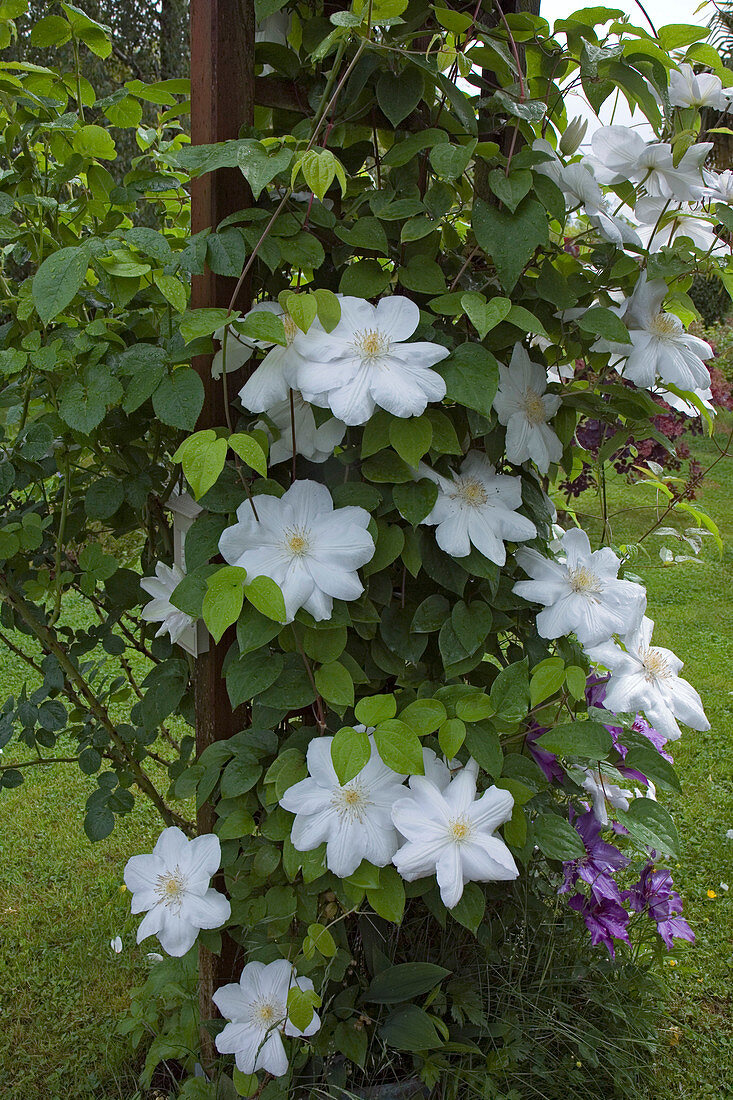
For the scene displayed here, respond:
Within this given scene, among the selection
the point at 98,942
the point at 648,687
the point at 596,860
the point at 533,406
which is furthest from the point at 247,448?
the point at 98,942

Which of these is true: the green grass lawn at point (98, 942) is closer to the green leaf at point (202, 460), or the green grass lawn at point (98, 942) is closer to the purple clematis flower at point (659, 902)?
the purple clematis flower at point (659, 902)

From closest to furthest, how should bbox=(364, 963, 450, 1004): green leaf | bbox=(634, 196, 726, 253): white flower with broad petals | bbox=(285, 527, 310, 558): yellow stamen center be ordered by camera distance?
bbox=(285, 527, 310, 558): yellow stamen center < bbox=(634, 196, 726, 253): white flower with broad petals < bbox=(364, 963, 450, 1004): green leaf

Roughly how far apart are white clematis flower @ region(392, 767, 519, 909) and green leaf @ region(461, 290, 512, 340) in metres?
0.48

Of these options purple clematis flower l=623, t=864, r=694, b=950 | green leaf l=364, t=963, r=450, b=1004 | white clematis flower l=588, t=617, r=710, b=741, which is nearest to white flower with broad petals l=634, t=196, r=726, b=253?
white clematis flower l=588, t=617, r=710, b=741

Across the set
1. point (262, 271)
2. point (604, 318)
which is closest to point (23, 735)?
point (262, 271)

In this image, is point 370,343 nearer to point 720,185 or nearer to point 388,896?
point 720,185

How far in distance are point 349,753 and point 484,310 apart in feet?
1.51

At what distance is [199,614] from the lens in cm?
97

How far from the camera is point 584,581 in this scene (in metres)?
1.07

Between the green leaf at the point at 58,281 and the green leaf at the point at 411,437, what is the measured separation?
0.34m

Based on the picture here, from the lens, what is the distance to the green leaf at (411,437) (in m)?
0.90

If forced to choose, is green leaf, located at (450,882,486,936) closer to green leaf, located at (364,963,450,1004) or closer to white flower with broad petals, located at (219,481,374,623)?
green leaf, located at (364,963,450,1004)

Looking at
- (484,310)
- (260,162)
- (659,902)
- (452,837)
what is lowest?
(659,902)

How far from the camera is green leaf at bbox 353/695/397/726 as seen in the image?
0.91m
